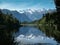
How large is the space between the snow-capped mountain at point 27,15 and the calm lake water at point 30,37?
0.23 metres

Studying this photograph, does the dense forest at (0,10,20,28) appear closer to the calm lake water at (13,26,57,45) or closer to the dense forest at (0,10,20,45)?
the dense forest at (0,10,20,45)

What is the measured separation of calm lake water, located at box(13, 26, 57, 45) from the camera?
5562 millimetres

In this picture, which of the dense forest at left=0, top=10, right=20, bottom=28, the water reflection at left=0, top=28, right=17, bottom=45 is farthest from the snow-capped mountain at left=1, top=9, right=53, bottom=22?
the water reflection at left=0, top=28, right=17, bottom=45

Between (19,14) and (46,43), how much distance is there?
3.06 feet

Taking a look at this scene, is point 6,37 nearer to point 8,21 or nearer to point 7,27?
point 7,27

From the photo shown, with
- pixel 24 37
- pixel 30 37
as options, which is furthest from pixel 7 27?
pixel 30 37

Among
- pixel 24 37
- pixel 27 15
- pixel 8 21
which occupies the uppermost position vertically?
pixel 27 15

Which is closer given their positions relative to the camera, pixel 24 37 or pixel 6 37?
pixel 6 37

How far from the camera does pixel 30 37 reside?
18.5 feet

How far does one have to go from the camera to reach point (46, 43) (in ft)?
18.3

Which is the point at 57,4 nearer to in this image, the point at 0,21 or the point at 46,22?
the point at 46,22

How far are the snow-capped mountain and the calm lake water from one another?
9.2 inches

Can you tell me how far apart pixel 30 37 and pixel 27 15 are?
548mm

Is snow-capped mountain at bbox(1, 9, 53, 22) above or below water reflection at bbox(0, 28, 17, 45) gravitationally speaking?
above
